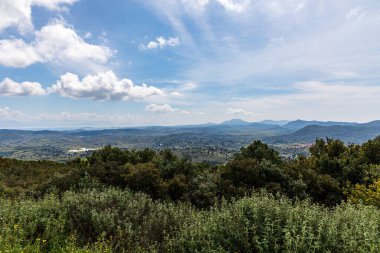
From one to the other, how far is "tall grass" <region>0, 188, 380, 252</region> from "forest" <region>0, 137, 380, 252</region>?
0.03 m

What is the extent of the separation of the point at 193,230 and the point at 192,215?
6.87 ft

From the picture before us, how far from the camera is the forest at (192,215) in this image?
6.68 m

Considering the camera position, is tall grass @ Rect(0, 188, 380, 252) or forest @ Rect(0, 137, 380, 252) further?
forest @ Rect(0, 137, 380, 252)

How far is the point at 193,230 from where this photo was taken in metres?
7.51

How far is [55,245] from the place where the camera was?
754 centimetres

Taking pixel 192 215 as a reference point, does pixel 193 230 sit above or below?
above

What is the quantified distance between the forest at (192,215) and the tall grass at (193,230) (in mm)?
27

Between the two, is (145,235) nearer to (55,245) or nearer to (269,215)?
(55,245)

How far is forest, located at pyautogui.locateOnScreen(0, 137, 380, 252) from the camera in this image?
6.68 metres

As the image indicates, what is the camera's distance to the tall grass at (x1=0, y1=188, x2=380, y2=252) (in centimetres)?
638

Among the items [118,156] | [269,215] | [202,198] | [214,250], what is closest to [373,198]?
[202,198]

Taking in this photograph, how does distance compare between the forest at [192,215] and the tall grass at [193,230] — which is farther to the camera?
the forest at [192,215]

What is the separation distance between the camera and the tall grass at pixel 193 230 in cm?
638

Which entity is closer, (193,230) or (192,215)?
(193,230)
